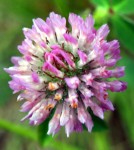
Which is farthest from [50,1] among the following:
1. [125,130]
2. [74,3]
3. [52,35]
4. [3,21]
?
[52,35]

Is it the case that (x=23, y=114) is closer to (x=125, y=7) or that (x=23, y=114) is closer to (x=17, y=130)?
(x=17, y=130)

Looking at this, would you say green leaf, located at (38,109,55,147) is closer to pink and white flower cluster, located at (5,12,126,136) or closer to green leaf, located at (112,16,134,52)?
pink and white flower cluster, located at (5,12,126,136)

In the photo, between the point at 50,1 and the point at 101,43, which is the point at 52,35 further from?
the point at 50,1

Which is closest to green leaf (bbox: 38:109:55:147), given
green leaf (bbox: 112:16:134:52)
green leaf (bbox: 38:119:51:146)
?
green leaf (bbox: 38:119:51:146)

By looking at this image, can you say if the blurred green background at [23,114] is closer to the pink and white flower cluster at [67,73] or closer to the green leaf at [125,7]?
the green leaf at [125,7]

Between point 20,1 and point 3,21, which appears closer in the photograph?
point 20,1

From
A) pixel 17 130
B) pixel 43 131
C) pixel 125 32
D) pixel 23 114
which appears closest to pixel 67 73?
pixel 43 131

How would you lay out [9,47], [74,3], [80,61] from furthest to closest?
[9,47], [74,3], [80,61]
